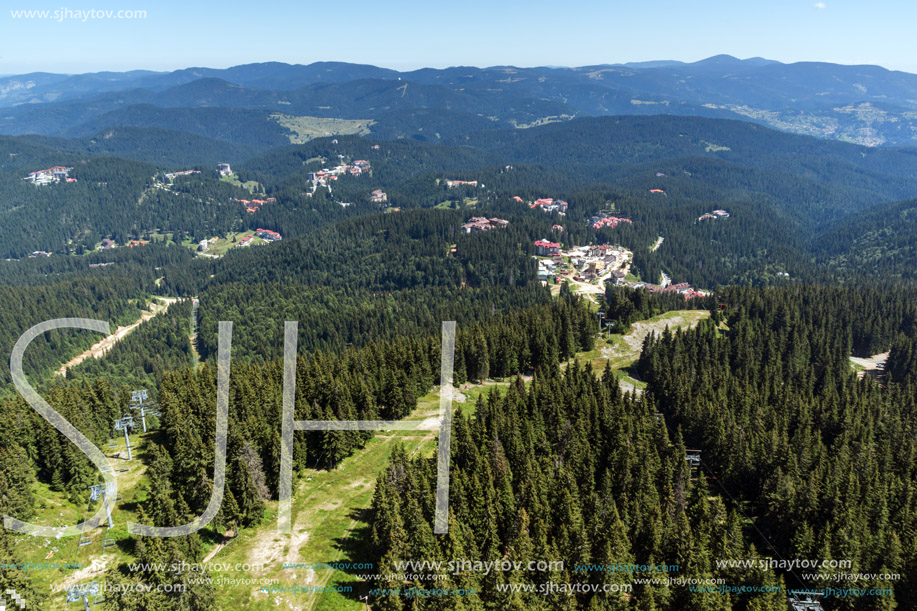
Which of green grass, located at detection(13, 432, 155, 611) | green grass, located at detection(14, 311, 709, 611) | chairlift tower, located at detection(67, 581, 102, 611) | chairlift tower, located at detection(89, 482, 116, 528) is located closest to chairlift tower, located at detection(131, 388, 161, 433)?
→ green grass, located at detection(14, 311, 709, 611)

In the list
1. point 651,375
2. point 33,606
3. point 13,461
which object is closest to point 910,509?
point 651,375

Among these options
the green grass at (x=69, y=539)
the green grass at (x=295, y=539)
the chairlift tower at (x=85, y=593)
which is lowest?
the green grass at (x=295, y=539)

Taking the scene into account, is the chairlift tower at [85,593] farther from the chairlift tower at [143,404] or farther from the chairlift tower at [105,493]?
the chairlift tower at [143,404]

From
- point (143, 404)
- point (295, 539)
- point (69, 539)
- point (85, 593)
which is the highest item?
point (143, 404)

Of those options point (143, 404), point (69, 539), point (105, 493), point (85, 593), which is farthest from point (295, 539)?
point (143, 404)

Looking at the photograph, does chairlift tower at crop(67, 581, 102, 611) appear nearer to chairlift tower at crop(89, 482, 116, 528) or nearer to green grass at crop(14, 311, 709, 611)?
green grass at crop(14, 311, 709, 611)

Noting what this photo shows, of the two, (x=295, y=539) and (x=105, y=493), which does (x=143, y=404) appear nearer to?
(x=105, y=493)

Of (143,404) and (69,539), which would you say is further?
(143,404)

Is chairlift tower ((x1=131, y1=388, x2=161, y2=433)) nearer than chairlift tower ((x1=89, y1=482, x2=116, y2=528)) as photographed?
No

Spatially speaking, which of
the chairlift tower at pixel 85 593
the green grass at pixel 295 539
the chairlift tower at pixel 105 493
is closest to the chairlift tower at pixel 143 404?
the green grass at pixel 295 539
